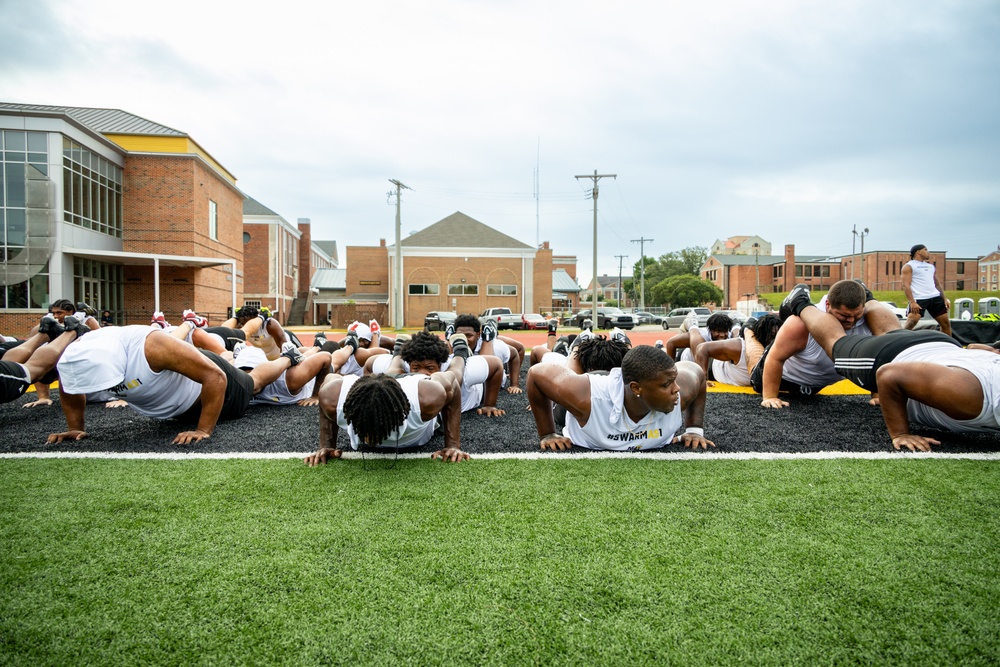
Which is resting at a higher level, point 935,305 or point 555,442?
point 935,305

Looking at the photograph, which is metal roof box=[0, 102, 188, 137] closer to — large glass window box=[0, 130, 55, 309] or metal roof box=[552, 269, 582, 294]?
large glass window box=[0, 130, 55, 309]

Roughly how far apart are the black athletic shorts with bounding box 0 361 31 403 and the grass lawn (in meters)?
1.45

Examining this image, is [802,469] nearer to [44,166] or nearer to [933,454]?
[933,454]

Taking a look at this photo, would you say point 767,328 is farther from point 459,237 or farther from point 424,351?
point 459,237

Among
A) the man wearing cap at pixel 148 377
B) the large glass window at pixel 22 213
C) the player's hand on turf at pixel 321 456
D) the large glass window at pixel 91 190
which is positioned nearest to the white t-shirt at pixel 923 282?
the player's hand on turf at pixel 321 456

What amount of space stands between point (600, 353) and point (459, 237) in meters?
42.6

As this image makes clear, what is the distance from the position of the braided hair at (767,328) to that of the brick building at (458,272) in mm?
Result: 37819

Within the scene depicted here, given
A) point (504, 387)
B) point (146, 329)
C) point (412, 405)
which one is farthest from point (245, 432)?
point (504, 387)

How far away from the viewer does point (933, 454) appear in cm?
371

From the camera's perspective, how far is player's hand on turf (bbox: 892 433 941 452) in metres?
3.80

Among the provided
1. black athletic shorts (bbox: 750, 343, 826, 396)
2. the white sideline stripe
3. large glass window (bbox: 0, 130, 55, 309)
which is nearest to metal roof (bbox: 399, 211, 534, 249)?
large glass window (bbox: 0, 130, 55, 309)

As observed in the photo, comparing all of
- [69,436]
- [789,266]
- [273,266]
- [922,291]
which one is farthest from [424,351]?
[789,266]

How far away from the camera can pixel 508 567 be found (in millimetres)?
2307

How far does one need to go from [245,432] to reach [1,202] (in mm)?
24981
